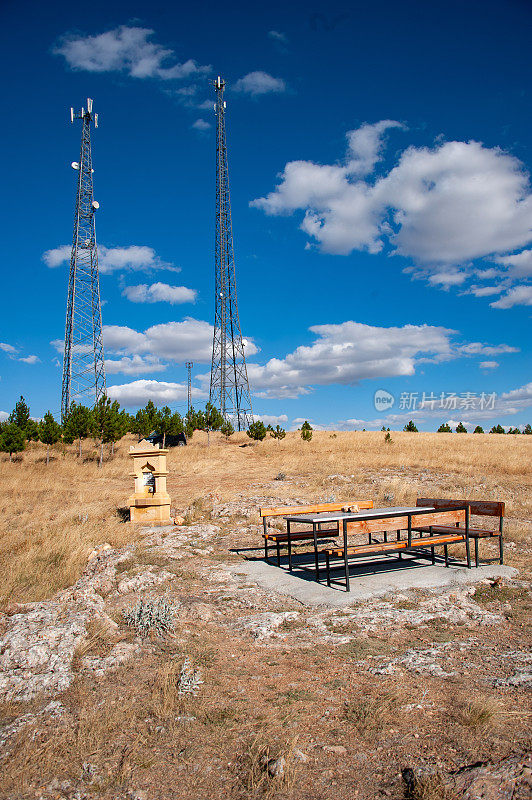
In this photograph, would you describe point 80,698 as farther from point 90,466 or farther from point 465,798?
point 90,466

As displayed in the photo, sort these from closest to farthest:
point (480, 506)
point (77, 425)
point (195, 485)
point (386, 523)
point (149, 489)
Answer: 1. point (386, 523)
2. point (480, 506)
3. point (149, 489)
4. point (195, 485)
5. point (77, 425)

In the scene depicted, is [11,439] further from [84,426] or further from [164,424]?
[164,424]

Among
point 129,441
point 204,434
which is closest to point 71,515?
point 129,441

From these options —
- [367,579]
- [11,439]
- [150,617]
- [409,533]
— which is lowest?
[367,579]

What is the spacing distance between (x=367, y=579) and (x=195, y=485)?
12.5 m

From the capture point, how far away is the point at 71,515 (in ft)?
39.2

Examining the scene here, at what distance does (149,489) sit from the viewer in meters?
12.7

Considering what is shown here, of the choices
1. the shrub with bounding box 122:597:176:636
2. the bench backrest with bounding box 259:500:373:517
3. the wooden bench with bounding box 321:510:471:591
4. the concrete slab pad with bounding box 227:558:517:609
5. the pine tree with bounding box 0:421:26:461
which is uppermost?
the pine tree with bounding box 0:421:26:461

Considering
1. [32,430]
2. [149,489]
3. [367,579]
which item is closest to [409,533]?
[367,579]

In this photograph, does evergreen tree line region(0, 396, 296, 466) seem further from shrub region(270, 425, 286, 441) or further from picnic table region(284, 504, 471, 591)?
picnic table region(284, 504, 471, 591)

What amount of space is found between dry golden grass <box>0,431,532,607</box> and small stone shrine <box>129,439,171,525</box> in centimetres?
81

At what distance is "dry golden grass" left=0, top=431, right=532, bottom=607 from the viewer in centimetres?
815

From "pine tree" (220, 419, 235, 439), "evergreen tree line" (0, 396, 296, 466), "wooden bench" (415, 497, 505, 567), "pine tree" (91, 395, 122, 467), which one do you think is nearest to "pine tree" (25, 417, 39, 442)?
"evergreen tree line" (0, 396, 296, 466)

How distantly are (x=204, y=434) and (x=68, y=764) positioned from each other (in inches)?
1545
